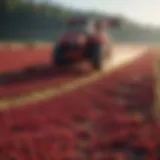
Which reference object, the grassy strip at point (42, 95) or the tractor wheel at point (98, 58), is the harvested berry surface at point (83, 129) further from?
the tractor wheel at point (98, 58)

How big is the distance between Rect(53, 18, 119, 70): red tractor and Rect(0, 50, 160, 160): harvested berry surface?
4.05m

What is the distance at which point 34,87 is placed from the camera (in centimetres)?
979

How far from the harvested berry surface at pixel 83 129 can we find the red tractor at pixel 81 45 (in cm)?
405

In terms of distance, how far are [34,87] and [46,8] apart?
25.9m

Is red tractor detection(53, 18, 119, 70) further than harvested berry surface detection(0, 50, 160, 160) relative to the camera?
Yes

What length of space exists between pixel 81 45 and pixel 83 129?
720 cm

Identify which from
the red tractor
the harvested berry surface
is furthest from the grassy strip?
the red tractor

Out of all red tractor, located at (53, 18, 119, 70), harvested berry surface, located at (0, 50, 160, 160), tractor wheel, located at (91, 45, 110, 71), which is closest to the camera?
harvested berry surface, located at (0, 50, 160, 160)

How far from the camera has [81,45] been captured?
12.9 m

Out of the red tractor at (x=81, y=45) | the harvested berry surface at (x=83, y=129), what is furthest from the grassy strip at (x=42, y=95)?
the red tractor at (x=81, y=45)

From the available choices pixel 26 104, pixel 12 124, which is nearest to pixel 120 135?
pixel 12 124

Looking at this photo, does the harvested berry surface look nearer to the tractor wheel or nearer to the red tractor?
the red tractor

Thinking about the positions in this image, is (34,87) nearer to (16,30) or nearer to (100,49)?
(100,49)

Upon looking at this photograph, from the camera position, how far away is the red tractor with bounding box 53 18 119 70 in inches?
506
